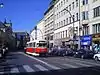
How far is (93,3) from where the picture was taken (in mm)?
53656

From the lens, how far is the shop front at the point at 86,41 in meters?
55.4

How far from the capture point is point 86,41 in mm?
57062

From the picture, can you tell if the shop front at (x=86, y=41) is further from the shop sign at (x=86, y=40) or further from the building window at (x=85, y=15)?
the building window at (x=85, y=15)

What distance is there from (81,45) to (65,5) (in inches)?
769

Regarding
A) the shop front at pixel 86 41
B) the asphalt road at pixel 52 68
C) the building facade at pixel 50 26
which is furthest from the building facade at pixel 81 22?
the asphalt road at pixel 52 68

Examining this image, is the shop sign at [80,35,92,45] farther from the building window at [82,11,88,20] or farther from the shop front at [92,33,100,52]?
the building window at [82,11,88,20]

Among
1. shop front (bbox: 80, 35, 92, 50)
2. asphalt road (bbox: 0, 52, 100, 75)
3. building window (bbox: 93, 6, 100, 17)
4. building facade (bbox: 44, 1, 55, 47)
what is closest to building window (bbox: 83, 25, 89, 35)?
shop front (bbox: 80, 35, 92, 50)

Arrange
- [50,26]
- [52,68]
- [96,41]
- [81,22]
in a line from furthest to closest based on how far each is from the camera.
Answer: [50,26] < [81,22] < [96,41] < [52,68]

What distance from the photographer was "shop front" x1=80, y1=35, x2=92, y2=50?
55.4m

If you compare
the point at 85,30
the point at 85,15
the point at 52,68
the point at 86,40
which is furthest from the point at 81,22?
the point at 52,68

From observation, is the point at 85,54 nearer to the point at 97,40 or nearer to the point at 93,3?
the point at 97,40

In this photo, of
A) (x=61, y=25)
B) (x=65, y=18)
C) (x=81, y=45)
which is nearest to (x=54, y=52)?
(x=81, y=45)

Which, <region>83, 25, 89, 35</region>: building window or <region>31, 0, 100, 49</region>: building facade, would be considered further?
<region>83, 25, 89, 35</region>: building window

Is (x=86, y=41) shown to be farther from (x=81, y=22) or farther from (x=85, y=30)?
(x=81, y=22)
